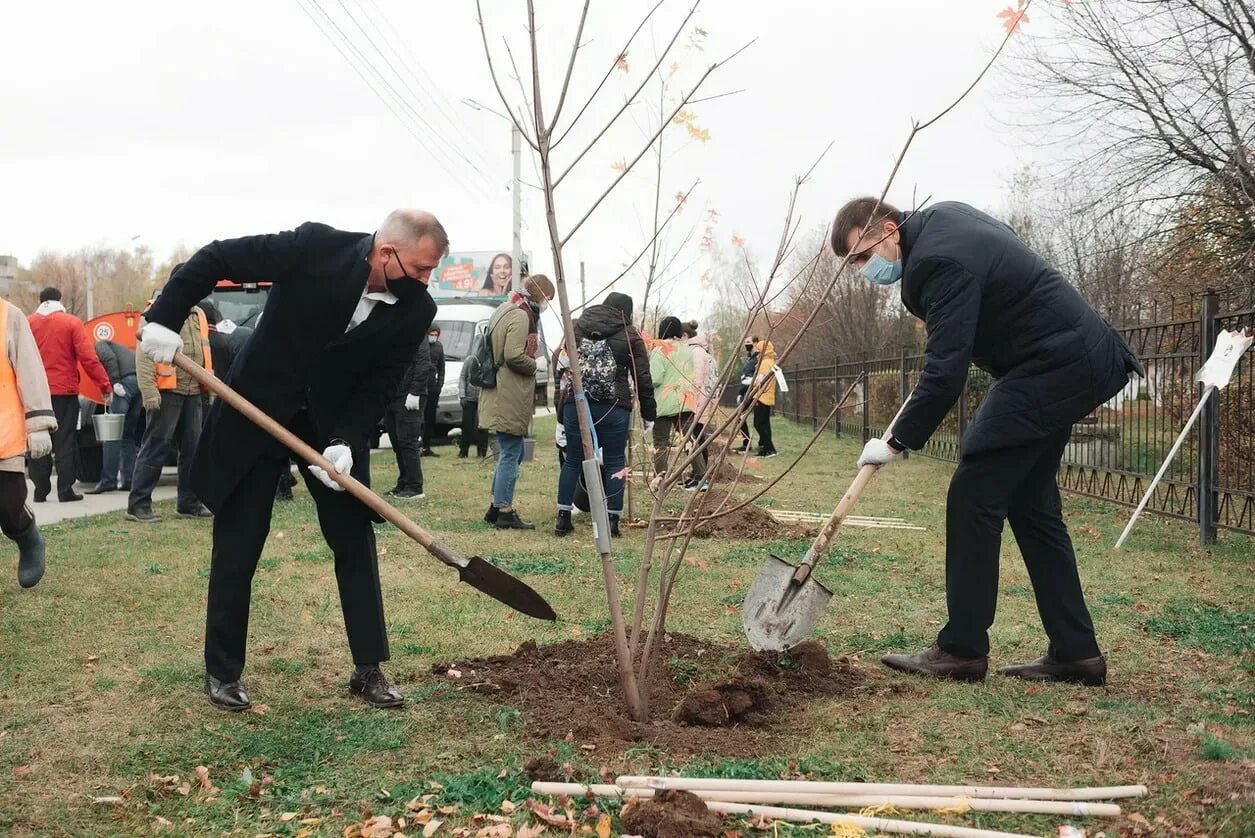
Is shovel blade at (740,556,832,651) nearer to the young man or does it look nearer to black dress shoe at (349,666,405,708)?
black dress shoe at (349,666,405,708)

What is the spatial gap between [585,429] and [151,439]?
20.1 feet

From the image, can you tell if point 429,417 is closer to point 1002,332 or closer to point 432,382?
point 432,382

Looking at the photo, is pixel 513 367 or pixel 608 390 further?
pixel 513 367

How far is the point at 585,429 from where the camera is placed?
3607 mm

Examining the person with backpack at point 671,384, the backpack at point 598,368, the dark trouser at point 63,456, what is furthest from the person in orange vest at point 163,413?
the person with backpack at point 671,384

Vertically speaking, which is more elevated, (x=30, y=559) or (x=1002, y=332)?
(x=1002, y=332)

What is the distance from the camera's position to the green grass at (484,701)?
10.1ft

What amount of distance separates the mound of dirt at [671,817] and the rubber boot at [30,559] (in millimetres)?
4407

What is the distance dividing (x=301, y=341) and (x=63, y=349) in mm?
7034

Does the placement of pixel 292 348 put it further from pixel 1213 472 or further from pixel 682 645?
pixel 1213 472

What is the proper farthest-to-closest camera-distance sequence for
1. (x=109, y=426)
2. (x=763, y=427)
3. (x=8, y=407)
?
(x=763, y=427) → (x=109, y=426) → (x=8, y=407)

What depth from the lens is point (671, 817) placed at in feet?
8.84

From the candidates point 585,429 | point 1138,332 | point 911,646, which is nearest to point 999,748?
point 911,646

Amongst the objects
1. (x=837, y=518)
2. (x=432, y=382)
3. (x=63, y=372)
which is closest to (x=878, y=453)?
(x=837, y=518)
